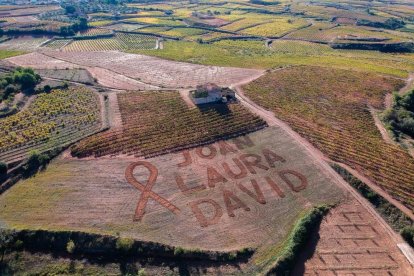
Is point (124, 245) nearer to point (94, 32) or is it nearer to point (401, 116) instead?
point (401, 116)

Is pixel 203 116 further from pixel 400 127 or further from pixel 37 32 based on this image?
pixel 37 32

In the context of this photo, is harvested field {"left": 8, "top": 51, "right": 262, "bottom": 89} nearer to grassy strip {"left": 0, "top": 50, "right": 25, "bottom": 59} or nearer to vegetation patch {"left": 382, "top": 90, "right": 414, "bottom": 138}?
grassy strip {"left": 0, "top": 50, "right": 25, "bottom": 59}

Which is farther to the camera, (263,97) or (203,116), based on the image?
(263,97)

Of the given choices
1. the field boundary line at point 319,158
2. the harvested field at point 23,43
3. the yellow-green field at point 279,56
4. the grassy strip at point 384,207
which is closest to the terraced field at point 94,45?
the harvested field at point 23,43

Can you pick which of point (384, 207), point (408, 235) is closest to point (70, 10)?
point (384, 207)

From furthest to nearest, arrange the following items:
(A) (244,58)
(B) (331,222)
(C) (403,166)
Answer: (A) (244,58) < (C) (403,166) < (B) (331,222)

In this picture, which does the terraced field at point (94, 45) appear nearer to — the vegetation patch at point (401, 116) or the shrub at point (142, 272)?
the vegetation patch at point (401, 116)

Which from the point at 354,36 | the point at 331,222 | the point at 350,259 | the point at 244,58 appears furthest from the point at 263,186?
the point at 354,36

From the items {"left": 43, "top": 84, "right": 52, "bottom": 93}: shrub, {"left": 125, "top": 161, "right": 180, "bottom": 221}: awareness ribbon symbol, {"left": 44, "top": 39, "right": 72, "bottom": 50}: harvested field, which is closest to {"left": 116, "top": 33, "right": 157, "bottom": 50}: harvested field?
{"left": 44, "top": 39, "right": 72, "bottom": 50}: harvested field
